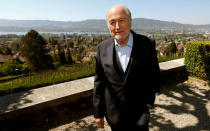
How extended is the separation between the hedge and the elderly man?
18.6 ft

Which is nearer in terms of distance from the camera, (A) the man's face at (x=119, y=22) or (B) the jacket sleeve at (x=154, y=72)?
(A) the man's face at (x=119, y=22)

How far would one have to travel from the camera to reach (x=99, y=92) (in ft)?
6.29

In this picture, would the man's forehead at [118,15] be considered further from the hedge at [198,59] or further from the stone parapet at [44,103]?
the hedge at [198,59]

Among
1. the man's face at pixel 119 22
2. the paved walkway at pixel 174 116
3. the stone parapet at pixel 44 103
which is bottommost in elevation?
the paved walkway at pixel 174 116

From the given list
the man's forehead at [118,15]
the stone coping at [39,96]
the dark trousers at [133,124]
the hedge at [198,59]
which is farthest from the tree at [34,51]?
the dark trousers at [133,124]

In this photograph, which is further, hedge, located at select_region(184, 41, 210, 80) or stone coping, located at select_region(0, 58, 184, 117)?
hedge, located at select_region(184, 41, 210, 80)

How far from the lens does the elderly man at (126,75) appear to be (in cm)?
161

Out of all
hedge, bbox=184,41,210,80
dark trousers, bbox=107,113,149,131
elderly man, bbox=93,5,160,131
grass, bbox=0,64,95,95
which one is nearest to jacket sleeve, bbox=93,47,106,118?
elderly man, bbox=93,5,160,131

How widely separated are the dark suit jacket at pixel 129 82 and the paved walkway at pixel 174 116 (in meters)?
2.21

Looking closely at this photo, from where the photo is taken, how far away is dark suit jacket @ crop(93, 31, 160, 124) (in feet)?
5.46

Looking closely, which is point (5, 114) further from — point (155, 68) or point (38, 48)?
point (38, 48)

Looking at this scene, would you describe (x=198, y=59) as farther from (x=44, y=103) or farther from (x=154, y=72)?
(x=44, y=103)

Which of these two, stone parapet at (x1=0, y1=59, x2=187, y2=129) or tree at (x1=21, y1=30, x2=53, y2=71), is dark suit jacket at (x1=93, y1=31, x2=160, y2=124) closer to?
stone parapet at (x1=0, y1=59, x2=187, y2=129)

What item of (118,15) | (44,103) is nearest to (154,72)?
(118,15)
